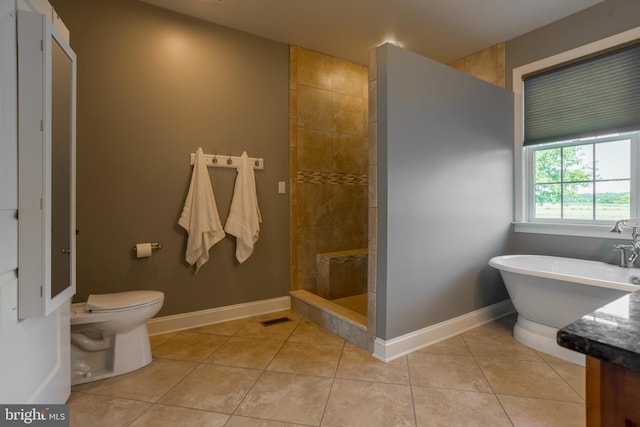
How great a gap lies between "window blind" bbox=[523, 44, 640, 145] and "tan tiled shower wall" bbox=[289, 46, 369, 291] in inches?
65.5

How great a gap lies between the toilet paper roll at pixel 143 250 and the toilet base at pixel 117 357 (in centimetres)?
59

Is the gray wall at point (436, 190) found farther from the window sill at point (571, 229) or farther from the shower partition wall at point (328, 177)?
the shower partition wall at point (328, 177)

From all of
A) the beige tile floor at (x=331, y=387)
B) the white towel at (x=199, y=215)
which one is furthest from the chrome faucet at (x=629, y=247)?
the white towel at (x=199, y=215)

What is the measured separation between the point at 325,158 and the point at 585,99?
7.46ft

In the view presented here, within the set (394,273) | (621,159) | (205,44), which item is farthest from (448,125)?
(205,44)

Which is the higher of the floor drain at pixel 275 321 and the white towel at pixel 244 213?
the white towel at pixel 244 213

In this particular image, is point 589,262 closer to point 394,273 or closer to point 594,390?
point 394,273

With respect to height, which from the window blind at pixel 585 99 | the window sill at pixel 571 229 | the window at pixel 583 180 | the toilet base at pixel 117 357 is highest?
the window blind at pixel 585 99

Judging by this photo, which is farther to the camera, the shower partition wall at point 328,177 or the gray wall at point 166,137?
the shower partition wall at point 328,177

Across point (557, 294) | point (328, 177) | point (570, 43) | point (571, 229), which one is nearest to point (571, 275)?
point (557, 294)

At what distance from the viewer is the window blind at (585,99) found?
7.79 feet

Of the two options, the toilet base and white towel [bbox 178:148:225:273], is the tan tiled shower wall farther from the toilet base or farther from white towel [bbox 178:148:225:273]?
the toilet base

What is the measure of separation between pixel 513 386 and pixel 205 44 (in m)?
3.32

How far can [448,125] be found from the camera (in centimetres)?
244
